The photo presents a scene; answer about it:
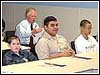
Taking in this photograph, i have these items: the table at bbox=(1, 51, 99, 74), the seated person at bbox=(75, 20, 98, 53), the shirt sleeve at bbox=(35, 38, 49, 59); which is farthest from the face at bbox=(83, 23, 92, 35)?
the shirt sleeve at bbox=(35, 38, 49, 59)

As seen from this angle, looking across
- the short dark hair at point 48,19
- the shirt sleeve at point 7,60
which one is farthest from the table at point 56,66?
the short dark hair at point 48,19

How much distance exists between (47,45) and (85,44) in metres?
0.30

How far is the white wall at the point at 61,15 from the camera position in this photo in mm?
2281

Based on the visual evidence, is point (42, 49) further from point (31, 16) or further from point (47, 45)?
point (31, 16)

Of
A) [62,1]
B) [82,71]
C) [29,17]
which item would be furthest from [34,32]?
[82,71]

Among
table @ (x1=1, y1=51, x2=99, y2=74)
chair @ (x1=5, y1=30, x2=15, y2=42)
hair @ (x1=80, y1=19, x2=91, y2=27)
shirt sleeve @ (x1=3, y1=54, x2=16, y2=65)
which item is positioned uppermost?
hair @ (x1=80, y1=19, x2=91, y2=27)

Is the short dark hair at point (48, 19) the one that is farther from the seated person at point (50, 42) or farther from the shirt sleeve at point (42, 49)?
the shirt sleeve at point (42, 49)

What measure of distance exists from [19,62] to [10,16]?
363 millimetres

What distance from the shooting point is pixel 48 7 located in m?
2.27

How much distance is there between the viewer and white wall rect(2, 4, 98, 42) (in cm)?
228

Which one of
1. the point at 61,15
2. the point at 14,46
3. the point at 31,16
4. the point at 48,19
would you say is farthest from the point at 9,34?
the point at 61,15

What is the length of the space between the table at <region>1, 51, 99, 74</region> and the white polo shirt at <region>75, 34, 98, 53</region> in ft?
0.14

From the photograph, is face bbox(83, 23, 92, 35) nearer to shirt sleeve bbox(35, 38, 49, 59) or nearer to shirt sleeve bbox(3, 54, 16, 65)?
shirt sleeve bbox(35, 38, 49, 59)

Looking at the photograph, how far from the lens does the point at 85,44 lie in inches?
92.3
